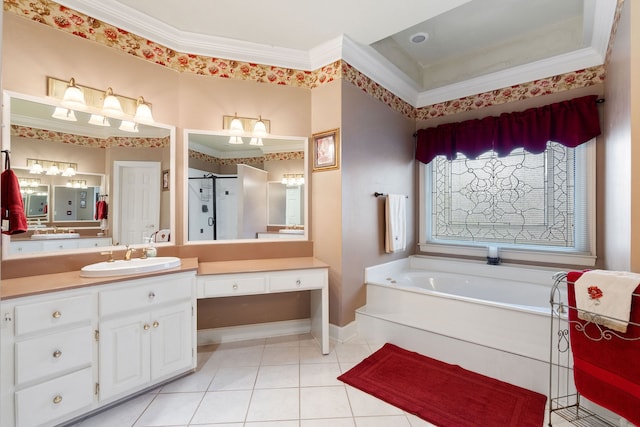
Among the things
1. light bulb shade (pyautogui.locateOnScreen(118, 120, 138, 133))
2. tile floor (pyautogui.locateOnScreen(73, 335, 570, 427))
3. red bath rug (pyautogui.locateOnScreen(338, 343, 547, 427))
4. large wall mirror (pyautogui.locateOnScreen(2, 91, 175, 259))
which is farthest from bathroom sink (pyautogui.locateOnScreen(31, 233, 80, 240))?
red bath rug (pyautogui.locateOnScreen(338, 343, 547, 427))

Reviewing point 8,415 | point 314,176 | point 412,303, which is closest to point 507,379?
point 412,303

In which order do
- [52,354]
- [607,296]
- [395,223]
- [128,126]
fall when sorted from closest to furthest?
[607,296]
[52,354]
[128,126]
[395,223]

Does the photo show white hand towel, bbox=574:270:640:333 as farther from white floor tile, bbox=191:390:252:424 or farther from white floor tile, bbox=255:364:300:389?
white floor tile, bbox=191:390:252:424

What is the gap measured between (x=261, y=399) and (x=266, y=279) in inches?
30.2

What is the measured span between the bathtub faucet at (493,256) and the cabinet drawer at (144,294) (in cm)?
283

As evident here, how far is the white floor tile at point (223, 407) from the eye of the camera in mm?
1643

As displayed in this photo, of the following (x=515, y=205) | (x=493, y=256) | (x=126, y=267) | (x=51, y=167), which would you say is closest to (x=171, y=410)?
(x=126, y=267)

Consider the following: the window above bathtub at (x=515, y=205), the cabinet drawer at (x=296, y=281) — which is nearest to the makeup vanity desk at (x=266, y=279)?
the cabinet drawer at (x=296, y=281)

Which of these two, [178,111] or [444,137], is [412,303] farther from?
[178,111]

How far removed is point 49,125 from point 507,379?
3.46m

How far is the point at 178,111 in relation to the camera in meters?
2.42

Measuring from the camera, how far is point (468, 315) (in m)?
2.20

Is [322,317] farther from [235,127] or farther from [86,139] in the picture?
[86,139]

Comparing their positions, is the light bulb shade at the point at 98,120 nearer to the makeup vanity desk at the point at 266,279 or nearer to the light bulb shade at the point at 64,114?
the light bulb shade at the point at 64,114
